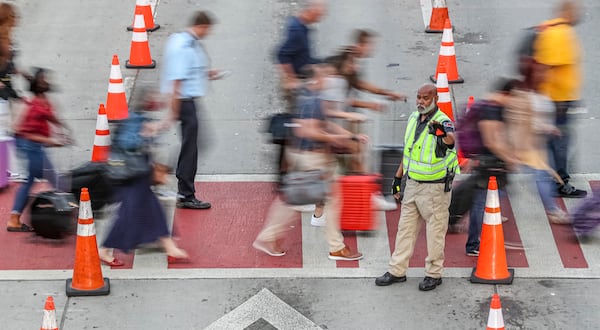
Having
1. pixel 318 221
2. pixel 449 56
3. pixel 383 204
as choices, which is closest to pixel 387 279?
pixel 318 221

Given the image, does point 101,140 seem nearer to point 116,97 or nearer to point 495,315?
point 116,97

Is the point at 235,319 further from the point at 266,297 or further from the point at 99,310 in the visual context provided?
the point at 99,310

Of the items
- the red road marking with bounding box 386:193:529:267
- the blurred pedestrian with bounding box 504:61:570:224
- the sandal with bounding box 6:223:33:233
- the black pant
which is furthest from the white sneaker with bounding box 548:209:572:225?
the sandal with bounding box 6:223:33:233

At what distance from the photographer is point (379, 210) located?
9836 mm

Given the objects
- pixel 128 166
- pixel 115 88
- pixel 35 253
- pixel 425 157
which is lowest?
pixel 35 253

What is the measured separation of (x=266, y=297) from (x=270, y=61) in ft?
16.2

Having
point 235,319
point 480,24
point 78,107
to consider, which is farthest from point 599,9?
point 235,319

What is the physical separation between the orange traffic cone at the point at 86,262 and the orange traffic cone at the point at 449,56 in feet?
16.2

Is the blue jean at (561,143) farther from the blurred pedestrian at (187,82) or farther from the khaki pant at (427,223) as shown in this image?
the blurred pedestrian at (187,82)

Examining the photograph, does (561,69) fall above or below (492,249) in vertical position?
above

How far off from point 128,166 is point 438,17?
19.3 feet

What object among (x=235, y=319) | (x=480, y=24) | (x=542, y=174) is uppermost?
(x=480, y=24)

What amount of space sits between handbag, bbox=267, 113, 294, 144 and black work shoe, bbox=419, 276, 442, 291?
173 cm

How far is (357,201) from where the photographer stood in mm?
8781
